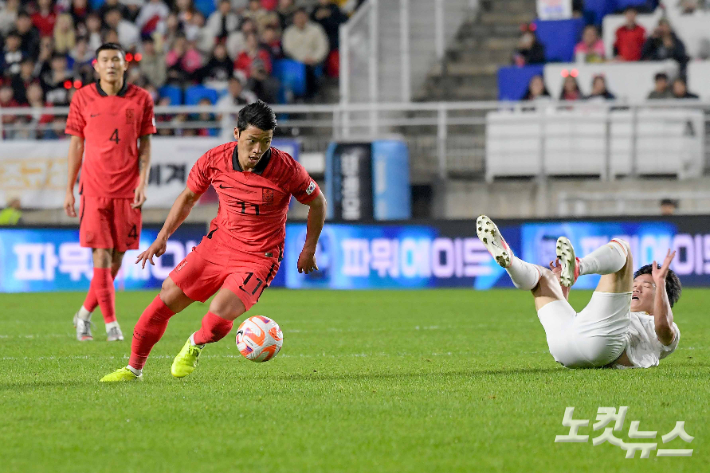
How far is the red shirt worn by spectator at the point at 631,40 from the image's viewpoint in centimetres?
1902

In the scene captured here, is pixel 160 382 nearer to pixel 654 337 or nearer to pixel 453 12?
pixel 654 337

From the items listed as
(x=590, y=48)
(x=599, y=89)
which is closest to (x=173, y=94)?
(x=590, y=48)

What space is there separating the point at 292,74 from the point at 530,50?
4236mm

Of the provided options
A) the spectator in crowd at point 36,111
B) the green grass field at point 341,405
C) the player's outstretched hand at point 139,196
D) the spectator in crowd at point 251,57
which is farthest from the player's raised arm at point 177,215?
the spectator in crowd at point 251,57

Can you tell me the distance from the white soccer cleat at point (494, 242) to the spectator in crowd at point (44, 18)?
56.7 ft

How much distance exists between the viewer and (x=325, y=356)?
8.15m

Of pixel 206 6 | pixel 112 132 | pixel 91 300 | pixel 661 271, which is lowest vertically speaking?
pixel 91 300

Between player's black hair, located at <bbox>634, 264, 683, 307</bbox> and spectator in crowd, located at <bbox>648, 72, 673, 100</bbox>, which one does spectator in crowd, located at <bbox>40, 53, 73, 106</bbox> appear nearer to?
spectator in crowd, located at <bbox>648, 72, 673, 100</bbox>

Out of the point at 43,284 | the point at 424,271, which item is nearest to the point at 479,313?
the point at 424,271

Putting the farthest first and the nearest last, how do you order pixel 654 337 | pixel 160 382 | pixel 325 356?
pixel 325 356, pixel 654 337, pixel 160 382

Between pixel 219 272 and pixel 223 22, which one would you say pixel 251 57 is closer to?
pixel 223 22

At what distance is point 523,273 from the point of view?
6699 millimetres

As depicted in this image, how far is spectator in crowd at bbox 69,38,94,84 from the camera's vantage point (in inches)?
816

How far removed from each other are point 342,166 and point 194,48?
4.82 metres
